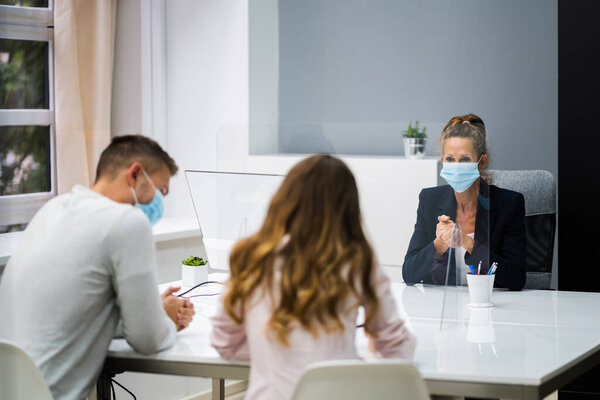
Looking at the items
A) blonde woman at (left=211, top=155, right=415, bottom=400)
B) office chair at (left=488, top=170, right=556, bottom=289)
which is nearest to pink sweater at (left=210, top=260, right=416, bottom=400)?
blonde woman at (left=211, top=155, right=415, bottom=400)

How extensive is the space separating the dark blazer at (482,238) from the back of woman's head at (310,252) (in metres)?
0.71

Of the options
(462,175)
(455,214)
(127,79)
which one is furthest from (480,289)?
(127,79)

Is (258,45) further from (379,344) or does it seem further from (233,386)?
(379,344)

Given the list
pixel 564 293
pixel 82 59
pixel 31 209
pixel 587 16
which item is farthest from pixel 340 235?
pixel 82 59

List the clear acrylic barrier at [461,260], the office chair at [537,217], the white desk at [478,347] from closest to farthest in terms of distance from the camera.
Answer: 1. the white desk at [478,347]
2. the clear acrylic barrier at [461,260]
3. the office chair at [537,217]

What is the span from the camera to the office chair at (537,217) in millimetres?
3225

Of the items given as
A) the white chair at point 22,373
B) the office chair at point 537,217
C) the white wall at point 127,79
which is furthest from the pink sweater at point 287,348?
the white wall at point 127,79

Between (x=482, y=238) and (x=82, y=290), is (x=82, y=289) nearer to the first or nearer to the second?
(x=82, y=290)

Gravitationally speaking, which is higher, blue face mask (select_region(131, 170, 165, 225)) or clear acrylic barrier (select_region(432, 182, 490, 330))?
blue face mask (select_region(131, 170, 165, 225))

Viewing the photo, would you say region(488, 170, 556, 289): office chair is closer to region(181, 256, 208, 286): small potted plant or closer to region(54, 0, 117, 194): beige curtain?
region(181, 256, 208, 286): small potted plant

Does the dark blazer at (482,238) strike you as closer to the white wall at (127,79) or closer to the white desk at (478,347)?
the white desk at (478,347)

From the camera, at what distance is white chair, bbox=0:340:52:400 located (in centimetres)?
188

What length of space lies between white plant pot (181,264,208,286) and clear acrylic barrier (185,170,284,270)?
49 millimetres

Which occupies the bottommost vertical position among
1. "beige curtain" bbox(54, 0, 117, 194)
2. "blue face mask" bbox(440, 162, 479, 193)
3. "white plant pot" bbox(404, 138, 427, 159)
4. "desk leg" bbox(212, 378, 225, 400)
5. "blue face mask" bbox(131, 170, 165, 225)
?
"desk leg" bbox(212, 378, 225, 400)
